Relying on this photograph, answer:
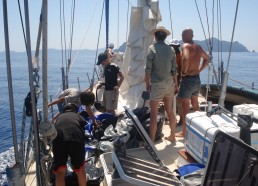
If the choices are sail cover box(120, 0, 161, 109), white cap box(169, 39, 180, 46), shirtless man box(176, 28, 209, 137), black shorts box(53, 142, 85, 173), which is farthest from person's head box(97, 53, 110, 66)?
black shorts box(53, 142, 85, 173)

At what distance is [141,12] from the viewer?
5.68 meters

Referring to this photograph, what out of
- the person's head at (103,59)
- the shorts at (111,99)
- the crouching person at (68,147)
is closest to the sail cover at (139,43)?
the shorts at (111,99)

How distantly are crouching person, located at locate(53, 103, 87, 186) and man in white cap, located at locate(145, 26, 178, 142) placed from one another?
1.46 meters

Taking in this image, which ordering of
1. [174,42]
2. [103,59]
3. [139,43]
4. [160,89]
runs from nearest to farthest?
1. [160,89]
2. [174,42]
3. [103,59]
4. [139,43]

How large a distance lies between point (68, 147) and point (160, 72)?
5.71 feet

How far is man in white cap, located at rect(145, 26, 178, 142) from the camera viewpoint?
3.86 metres

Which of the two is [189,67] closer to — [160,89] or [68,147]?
[160,89]

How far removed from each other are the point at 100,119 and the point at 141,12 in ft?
7.48

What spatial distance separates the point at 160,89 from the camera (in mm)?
3998

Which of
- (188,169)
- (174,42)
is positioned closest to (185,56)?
(174,42)

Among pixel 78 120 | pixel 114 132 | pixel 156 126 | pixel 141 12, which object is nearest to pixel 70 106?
pixel 78 120

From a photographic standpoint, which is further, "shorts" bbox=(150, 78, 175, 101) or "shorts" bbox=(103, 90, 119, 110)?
"shorts" bbox=(103, 90, 119, 110)

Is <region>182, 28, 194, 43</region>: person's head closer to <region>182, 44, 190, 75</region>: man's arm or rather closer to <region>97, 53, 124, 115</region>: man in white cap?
<region>182, 44, 190, 75</region>: man's arm

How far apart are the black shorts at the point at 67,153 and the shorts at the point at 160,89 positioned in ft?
4.97
